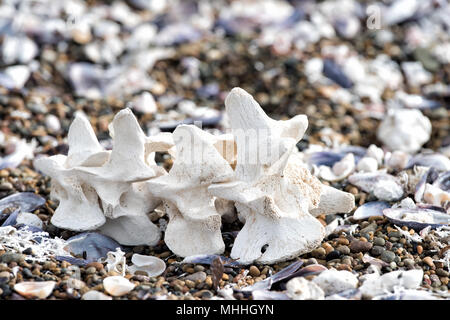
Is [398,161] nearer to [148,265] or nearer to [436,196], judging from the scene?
[436,196]

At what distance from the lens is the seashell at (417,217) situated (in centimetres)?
263

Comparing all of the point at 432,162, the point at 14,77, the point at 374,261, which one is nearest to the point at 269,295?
the point at 374,261

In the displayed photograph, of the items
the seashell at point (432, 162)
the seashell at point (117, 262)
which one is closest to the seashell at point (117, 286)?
the seashell at point (117, 262)

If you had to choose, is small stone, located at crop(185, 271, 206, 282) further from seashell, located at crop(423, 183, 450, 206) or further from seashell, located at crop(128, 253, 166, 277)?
seashell, located at crop(423, 183, 450, 206)

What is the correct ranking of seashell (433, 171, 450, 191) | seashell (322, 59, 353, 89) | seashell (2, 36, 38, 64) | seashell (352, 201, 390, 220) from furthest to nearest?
seashell (322, 59, 353, 89)
seashell (2, 36, 38, 64)
seashell (433, 171, 450, 191)
seashell (352, 201, 390, 220)

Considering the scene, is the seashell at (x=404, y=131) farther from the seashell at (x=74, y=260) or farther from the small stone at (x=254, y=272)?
the seashell at (x=74, y=260)

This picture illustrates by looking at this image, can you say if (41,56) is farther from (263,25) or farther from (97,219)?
(97,219)

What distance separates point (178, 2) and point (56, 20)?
3.47 ft

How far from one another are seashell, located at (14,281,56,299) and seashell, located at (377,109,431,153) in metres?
2.38

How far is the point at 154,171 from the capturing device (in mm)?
2578

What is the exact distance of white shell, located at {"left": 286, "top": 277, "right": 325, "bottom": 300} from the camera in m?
2.16

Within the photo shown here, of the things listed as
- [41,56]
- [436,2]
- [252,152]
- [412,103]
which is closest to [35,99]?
[41,56]

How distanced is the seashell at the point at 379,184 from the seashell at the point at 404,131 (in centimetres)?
90

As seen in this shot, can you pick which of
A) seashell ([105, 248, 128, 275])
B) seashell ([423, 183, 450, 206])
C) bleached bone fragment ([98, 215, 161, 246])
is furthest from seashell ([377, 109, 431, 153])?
seashell ([105, 248, 128, 275])
